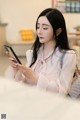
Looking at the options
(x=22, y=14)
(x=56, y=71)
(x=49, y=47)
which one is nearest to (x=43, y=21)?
(x=49, y=47)

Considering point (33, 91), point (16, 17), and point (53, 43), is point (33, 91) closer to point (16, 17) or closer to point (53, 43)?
point (53, 43)

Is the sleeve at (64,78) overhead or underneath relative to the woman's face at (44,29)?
underneath

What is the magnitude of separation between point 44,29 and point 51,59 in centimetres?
16

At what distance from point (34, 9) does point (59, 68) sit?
476 cm

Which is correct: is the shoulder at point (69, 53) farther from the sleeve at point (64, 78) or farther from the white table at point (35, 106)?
the white table at point (35, 106)

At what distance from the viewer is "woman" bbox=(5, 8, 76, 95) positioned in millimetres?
1257

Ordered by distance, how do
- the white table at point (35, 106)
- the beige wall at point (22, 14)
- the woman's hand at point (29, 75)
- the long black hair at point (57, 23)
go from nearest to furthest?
the white table at point (35, 106)
the woman's hand at point (29, 75)
the long black hair at point (57, 23)
the beige wall at point (22, 14)

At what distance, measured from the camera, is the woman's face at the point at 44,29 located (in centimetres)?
133

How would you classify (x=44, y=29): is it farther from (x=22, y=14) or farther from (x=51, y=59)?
(x=22, y=14)

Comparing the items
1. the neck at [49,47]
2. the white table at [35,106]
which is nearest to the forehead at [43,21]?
the neck at [49,47]

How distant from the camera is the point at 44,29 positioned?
1.34 m

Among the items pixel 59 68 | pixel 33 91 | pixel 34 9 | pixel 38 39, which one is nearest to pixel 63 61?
pixel 59 68

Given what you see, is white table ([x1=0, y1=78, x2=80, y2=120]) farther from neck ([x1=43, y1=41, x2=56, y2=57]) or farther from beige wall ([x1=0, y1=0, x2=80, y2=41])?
beige wall ([x1=0, y1=0, x2=80, y2=41])

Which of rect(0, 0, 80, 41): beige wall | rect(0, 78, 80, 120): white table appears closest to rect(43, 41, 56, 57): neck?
rect(0, 78, 80, 120): white table
